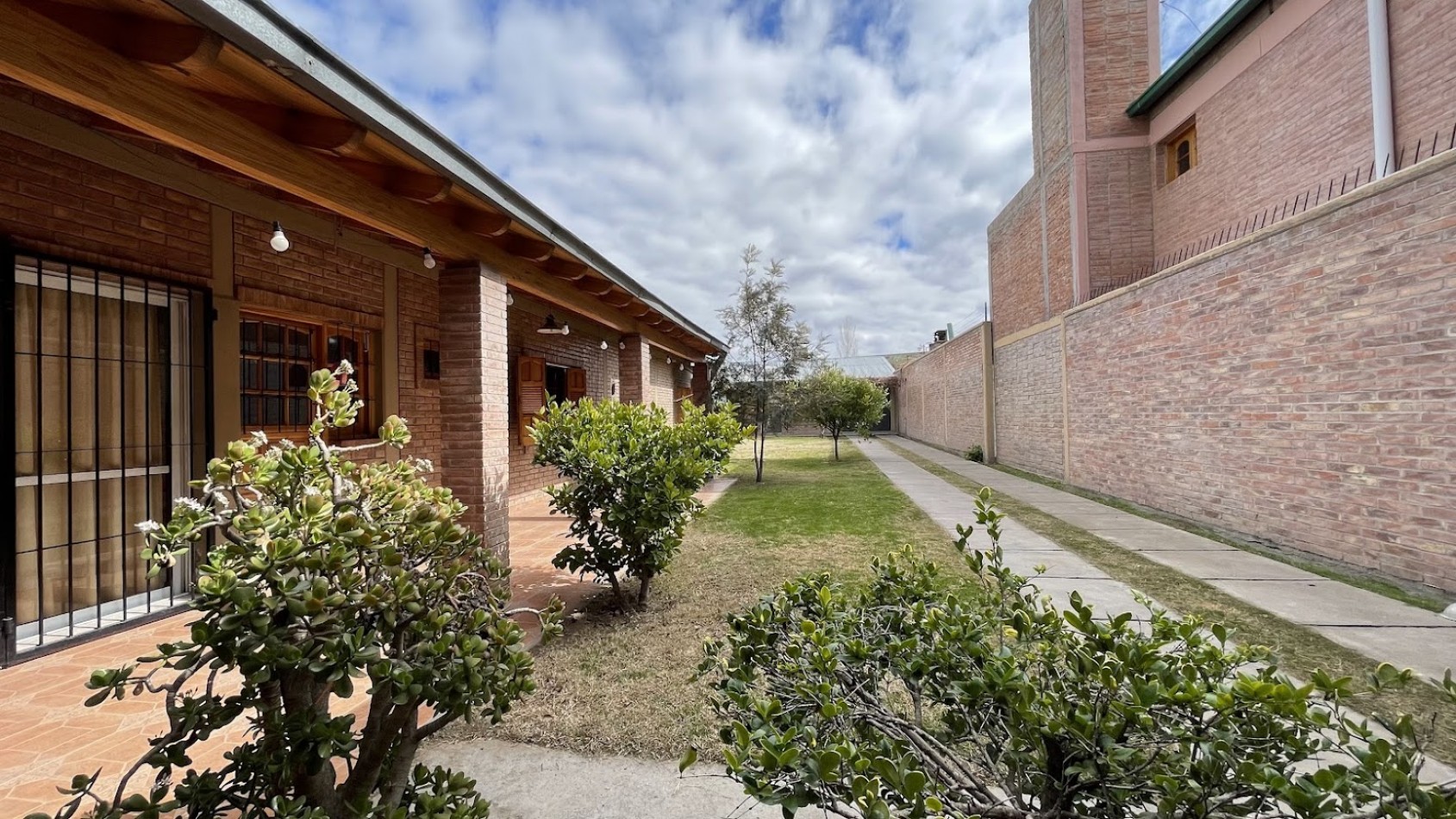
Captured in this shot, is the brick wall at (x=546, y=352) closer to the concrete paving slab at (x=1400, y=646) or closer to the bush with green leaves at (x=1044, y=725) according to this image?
the bush with green leaves at (x=1044, y=725)

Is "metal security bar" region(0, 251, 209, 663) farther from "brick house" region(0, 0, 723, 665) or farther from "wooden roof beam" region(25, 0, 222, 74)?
"wooden roof beam" region(25, 0, 222, 74)

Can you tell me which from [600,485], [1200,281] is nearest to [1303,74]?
[1200,281]

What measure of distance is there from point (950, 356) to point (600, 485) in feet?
56.5

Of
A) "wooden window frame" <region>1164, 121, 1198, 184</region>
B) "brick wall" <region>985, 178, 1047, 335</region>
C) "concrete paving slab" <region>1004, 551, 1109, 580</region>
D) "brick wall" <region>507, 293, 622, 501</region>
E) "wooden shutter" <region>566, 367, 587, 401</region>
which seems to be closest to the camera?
"concrete paving slab" <region>1004, 551, 1109, 580</region>

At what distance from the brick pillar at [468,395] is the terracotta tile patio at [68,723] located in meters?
1.03

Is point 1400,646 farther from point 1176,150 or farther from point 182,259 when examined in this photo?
point 1176,150

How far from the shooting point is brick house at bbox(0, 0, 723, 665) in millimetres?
2174

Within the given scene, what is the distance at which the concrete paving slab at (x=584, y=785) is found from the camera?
2.08 meters

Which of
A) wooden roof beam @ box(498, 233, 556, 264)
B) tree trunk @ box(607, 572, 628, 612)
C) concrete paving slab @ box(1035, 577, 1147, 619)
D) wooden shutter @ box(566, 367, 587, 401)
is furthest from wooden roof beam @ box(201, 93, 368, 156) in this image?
wooden shutter @ box(566, 367, 587, 401)

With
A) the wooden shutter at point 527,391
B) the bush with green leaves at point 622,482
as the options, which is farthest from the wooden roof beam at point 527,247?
the wooden shutter at point 527,391

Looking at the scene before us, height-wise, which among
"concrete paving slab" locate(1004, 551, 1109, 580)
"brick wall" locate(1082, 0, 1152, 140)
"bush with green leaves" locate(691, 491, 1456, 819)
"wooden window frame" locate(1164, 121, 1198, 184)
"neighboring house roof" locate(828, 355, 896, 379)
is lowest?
"concrete paving slab" locate(1004, 551, 1109, 580)

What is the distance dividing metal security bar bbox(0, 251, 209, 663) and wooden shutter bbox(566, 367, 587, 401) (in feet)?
18.4

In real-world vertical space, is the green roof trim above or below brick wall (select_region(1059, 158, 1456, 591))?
above

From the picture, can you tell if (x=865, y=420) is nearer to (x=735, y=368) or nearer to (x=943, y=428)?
(x=735, y=368)
